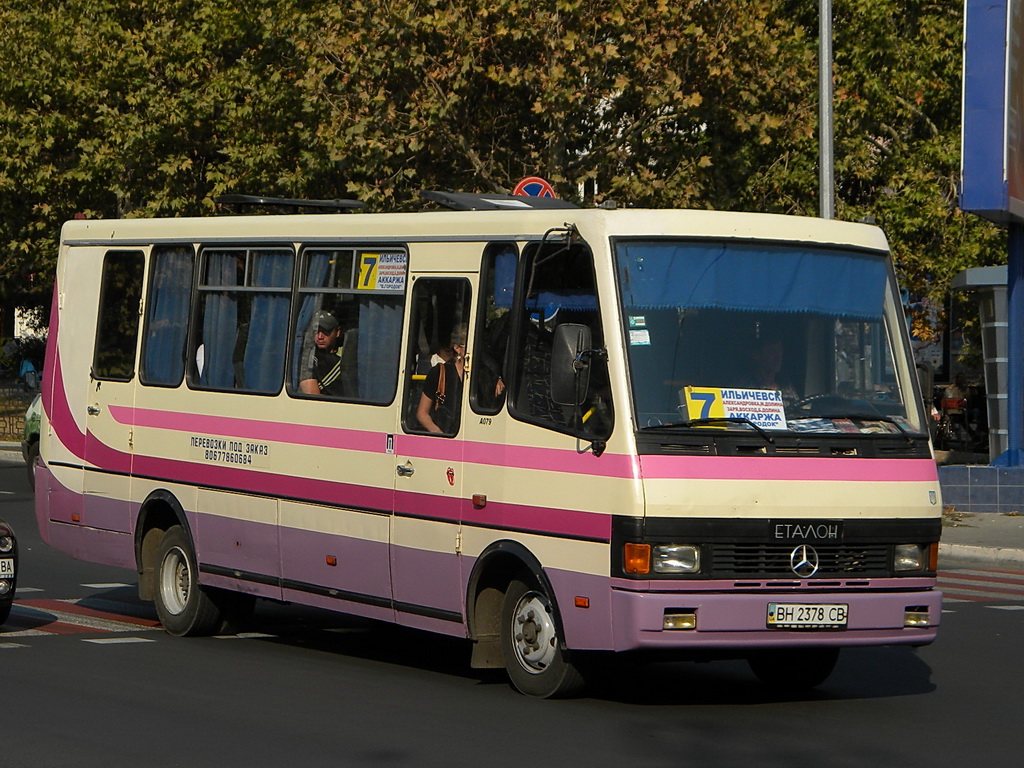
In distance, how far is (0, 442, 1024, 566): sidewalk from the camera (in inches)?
752

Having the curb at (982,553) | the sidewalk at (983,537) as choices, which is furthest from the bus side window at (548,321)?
the curb at (982,553)

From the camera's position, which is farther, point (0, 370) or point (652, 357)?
point (0, 370)

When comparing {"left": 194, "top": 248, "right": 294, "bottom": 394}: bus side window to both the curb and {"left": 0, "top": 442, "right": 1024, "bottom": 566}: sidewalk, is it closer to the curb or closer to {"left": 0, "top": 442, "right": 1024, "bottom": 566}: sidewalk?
the curb

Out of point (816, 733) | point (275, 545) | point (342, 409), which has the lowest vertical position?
point (816, 733)

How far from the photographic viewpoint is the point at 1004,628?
13.5 m

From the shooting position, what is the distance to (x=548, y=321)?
9.91 metres

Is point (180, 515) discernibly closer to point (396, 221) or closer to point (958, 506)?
point (396, 221)

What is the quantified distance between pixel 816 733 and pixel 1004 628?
4.92 m

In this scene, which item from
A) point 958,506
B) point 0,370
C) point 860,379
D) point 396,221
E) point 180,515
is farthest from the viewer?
point 0,370

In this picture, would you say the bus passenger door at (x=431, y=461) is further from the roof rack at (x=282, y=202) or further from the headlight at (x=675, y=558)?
the roof rack at (x=282, y=202)

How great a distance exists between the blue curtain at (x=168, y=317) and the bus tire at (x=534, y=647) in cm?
383

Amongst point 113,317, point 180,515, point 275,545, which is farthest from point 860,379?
point 113,317

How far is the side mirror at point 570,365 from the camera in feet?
30.6

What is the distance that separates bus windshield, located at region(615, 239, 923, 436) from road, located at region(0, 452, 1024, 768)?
58.6 inches
